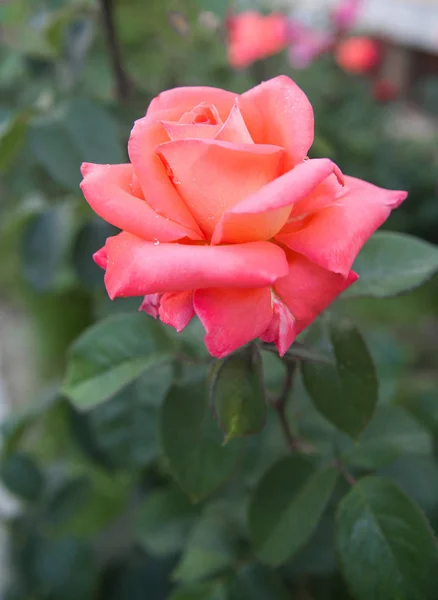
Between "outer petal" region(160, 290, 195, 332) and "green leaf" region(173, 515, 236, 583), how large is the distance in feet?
1.26

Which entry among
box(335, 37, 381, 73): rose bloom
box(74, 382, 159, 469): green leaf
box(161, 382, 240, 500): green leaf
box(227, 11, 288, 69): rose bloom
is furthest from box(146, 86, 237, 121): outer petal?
box(335, 37, 381, 73): rose bloom

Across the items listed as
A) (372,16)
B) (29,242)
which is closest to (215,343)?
(29,242)

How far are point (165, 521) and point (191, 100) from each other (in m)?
0.54

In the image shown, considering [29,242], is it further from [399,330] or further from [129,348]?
[399,330]

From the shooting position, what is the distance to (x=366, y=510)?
0.45 metres

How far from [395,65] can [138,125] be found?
228 centimetres

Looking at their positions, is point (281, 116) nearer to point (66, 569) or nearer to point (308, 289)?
point (308, 289)

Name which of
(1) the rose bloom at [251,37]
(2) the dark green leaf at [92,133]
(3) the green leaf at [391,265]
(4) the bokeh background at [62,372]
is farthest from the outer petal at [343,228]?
(1) the rose bloom at [251,37]

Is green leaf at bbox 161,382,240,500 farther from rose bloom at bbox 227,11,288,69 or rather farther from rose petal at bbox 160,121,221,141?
rose bloom at bbox 227,11,288,69

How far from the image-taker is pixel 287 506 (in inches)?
20.1

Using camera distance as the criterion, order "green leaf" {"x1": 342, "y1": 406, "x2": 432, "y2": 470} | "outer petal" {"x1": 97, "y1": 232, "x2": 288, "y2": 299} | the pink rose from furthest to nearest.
Answer: the pink rose → "green leaf" {"x1": 342, "y1": 406, "x2": 432, "y2": 470} → "outer petal" {"x1": 97, "y1": 232, "x2": 288, "y2": 299}

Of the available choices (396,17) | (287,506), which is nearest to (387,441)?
(287,506)

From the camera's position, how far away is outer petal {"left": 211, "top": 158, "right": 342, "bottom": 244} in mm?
296

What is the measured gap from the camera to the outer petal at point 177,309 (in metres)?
0.33
